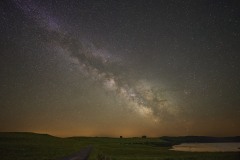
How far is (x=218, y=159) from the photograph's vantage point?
41.3 metres

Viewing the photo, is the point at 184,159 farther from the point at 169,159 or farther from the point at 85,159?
the point at 85,159

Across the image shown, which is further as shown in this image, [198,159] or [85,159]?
[198,159]

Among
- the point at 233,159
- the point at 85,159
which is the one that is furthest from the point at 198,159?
the point at 85,159

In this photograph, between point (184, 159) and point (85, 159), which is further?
point (184, 159)

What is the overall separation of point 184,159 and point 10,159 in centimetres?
2773

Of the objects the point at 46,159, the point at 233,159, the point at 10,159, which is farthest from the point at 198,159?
the point at 10,159

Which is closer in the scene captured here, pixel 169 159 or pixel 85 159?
pixel 85 159

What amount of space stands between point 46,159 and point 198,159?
24.0 metres

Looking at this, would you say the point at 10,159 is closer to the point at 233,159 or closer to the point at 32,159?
the point at 32,159

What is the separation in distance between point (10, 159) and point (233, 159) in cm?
3429

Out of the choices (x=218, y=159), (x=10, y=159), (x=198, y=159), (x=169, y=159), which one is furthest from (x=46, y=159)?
(x=218, y=159)

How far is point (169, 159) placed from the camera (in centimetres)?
4275

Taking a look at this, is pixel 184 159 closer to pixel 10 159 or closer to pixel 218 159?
pixel 218 159

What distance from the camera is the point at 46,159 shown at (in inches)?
1612
